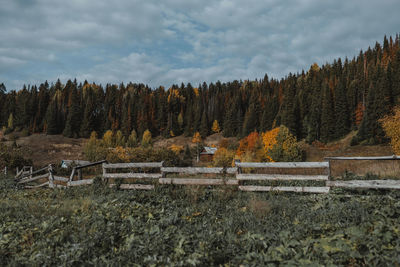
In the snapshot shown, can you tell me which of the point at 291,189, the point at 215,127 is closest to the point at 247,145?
the point at 215,127

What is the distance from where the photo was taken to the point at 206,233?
Result: 19.5 feet

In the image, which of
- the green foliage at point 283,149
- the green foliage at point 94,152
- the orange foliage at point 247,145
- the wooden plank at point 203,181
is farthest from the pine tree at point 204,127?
the wooden plank at point 203,181

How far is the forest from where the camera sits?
267 feet

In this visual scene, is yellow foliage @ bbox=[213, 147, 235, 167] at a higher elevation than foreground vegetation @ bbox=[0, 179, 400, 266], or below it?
below

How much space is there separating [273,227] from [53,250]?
4.69 m

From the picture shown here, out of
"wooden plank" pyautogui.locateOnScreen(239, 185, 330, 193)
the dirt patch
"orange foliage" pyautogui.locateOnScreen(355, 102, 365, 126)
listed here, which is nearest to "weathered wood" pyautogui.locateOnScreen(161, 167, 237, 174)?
"wooden plank" pyautogui.locateOnScreen(239, 185, 330, 193)

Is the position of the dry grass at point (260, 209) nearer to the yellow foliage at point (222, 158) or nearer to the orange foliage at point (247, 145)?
the yellow foliage at point (222, 158)

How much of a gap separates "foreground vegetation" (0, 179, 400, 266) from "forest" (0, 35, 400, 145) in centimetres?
7025

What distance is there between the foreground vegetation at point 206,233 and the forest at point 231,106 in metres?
70.3

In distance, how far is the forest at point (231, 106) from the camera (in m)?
81.4

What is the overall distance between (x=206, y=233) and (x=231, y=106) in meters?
109

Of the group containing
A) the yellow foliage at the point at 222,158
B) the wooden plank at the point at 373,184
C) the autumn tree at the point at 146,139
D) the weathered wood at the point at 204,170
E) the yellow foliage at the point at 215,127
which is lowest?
the yellow foliage at the point at 222,158

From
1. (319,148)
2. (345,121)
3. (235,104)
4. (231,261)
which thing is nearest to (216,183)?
(231,261)

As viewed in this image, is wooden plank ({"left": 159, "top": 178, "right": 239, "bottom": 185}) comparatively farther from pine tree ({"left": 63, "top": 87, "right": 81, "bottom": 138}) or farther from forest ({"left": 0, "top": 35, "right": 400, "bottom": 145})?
pine tree ({"left": 63, "top": 87, "right": 81, "bottom": 138})
